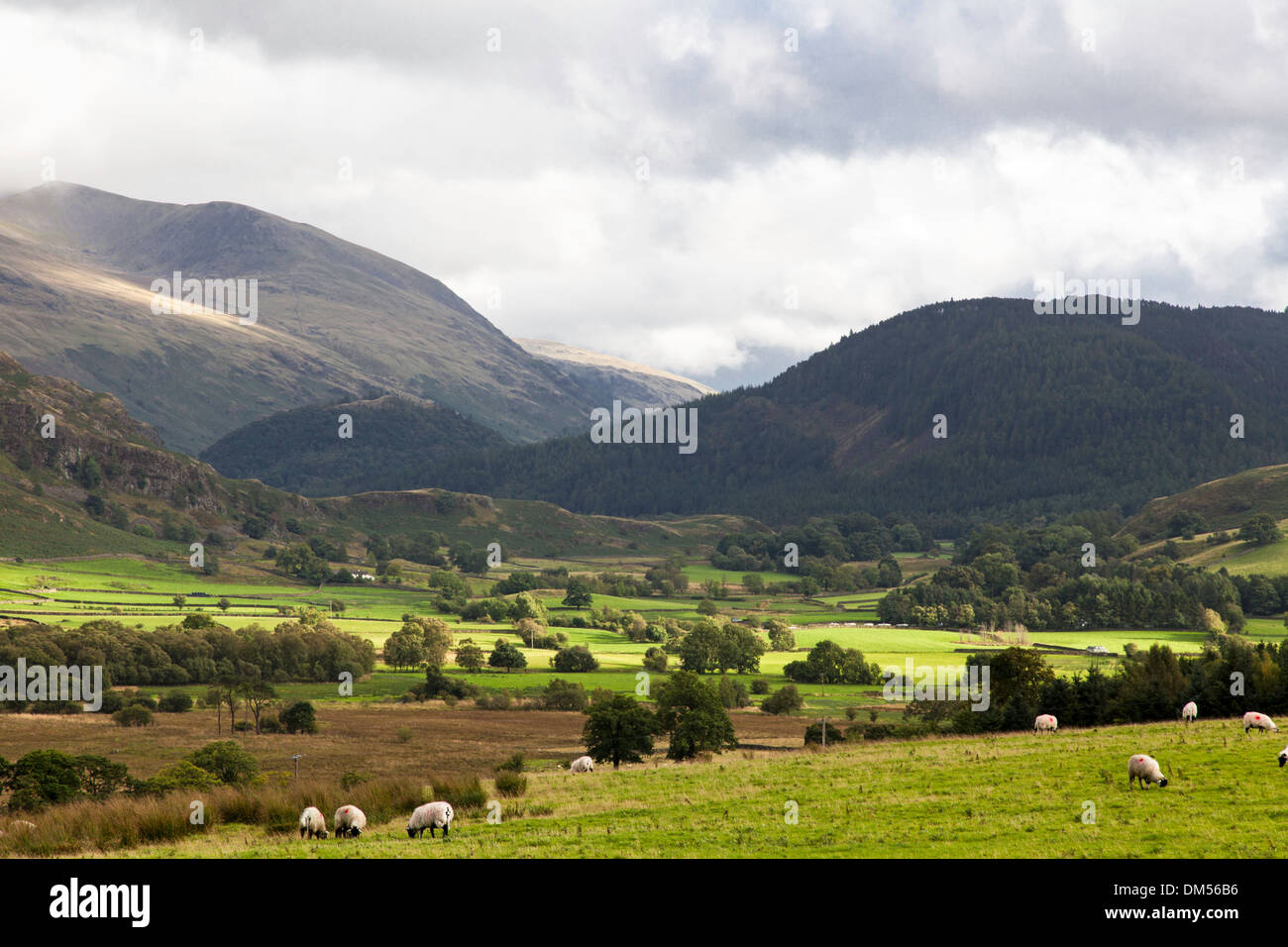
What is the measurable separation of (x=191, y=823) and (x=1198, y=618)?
7481 inches

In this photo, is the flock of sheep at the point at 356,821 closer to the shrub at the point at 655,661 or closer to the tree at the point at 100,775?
the tree at the point at 100,775

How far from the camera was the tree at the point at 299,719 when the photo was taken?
330ft

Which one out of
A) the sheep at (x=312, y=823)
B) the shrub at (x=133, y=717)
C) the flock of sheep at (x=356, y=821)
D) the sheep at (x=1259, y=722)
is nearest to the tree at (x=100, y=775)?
the sheep at (x=312, y=823)

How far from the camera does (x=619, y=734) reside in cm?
6869

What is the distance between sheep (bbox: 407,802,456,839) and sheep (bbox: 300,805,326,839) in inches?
129

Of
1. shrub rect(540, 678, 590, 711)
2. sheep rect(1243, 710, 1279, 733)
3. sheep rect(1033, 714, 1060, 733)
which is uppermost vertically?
sheep rect(1243, 710, 1279, 733)

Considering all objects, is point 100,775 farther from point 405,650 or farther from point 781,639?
point 781,639

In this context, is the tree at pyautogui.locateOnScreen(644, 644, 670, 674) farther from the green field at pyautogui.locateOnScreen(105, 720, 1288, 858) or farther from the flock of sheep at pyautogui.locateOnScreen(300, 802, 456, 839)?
the flock of sheep at pyautogui.locateOnScreen(300, 802, 456, 839)

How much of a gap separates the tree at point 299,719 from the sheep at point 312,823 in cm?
6896

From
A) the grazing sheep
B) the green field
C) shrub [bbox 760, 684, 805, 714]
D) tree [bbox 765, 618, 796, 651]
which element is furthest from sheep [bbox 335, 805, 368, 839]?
tree [bbox 765, 618, 796, 651]

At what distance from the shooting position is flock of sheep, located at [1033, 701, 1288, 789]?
116ft

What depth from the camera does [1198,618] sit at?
18588cm
